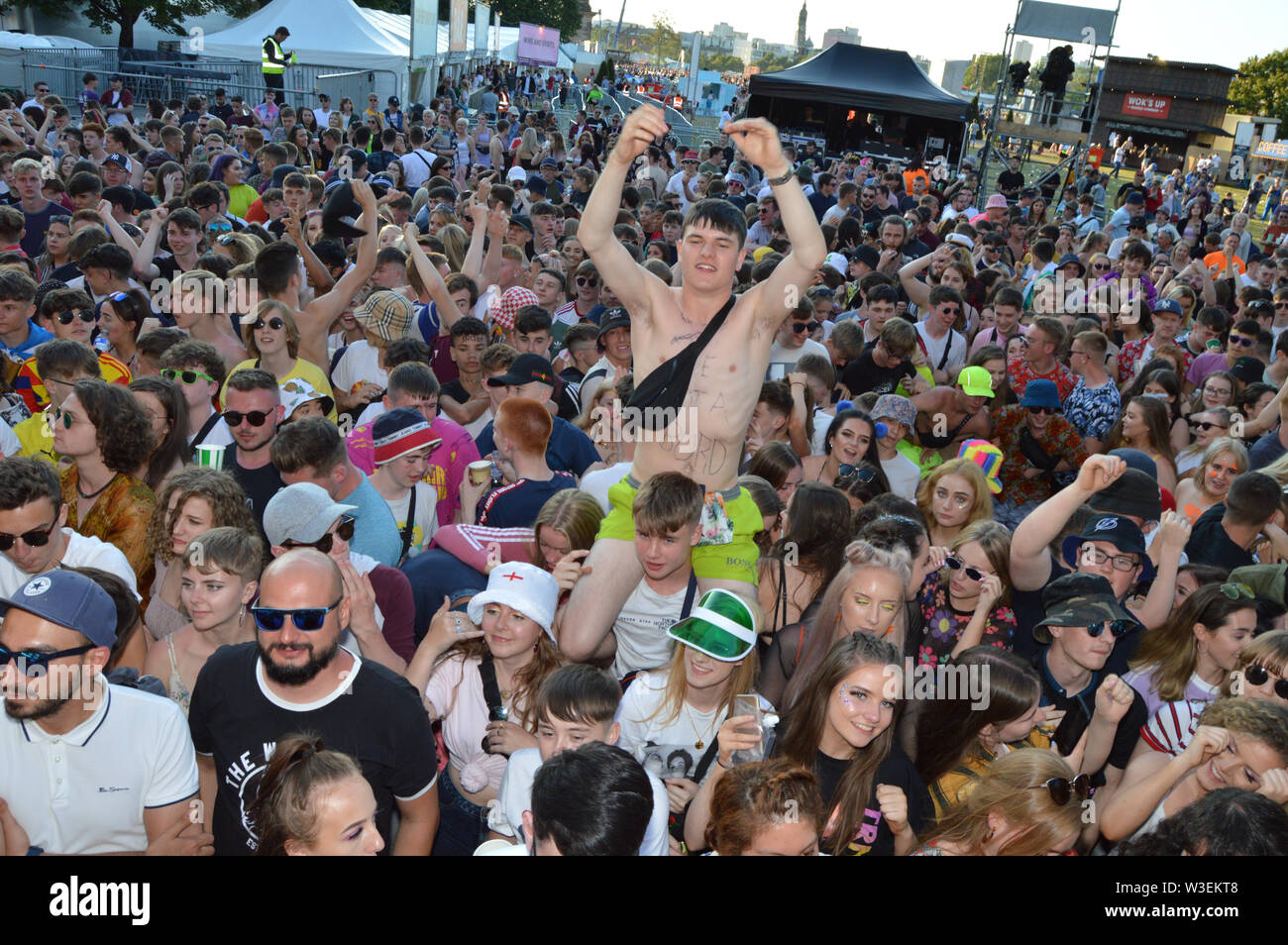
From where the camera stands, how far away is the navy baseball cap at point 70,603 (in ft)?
9.49

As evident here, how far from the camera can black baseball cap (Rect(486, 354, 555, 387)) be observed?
5.57 m

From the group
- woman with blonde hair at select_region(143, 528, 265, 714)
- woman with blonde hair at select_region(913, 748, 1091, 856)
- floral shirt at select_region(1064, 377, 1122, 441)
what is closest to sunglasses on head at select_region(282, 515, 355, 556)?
woman with blonde hair at select_region(143, 528, 265, 714)

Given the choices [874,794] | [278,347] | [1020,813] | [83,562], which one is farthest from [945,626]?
[278,347]

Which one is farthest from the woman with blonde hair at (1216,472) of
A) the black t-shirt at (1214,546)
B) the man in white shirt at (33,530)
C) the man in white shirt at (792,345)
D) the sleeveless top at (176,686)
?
the man in white shirt at (33,530)

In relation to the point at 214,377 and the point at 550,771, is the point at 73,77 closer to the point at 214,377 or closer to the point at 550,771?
the point at 214,377

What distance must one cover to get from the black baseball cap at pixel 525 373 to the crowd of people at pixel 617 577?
4 centimetres

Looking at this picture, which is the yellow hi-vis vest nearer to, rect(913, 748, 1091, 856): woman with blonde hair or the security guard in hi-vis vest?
the security guard in hi-vis vest

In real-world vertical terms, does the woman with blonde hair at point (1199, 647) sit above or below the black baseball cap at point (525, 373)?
below

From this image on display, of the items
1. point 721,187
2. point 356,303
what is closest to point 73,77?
point 721,187

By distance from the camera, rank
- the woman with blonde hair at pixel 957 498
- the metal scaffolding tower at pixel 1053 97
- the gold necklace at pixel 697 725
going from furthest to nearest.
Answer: the metal scaffolding tower at pixel 1053 97 < the woman with blonde hair at pixel 957 498 < the gold necklace at pixel 697 725

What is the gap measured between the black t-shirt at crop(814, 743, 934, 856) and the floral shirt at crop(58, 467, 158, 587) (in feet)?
9.27

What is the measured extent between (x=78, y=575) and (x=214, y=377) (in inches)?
103

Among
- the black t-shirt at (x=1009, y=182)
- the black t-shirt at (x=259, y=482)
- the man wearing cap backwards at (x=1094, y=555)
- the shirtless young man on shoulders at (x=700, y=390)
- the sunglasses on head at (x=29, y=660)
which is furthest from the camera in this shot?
the black t-shirt at (x=1009, y=182)

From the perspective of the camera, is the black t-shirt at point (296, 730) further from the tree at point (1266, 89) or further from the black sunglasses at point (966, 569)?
the tree at point (1266, 89)
